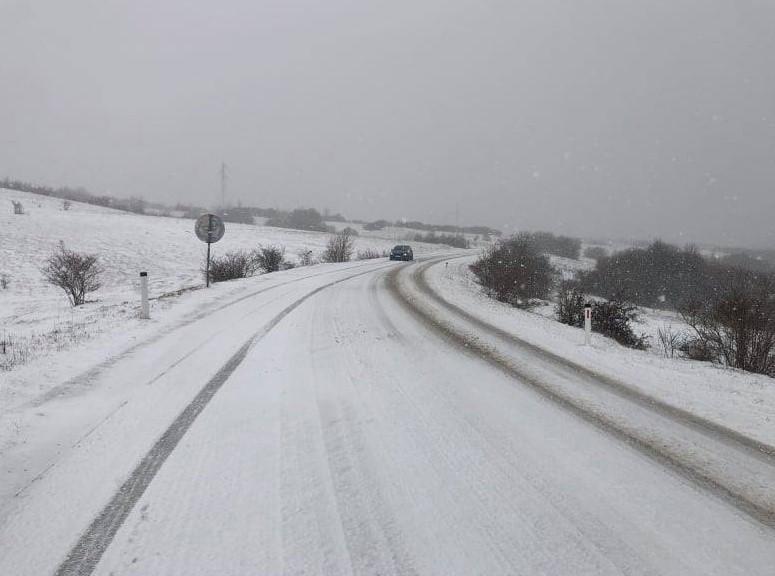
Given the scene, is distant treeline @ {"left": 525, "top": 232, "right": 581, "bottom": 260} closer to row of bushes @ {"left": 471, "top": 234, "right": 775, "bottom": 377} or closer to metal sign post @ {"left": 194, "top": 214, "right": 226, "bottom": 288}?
row of bushes @ {"left": 471, "top": 234, "right": 775, "bottom": 377}

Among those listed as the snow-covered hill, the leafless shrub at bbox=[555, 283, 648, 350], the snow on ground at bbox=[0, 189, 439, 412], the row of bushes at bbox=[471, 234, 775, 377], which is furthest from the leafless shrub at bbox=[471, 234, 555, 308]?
the snow-covered hill

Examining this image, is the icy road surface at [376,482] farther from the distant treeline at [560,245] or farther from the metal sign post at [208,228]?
the distant treeline at [560,245]

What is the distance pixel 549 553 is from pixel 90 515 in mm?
2693

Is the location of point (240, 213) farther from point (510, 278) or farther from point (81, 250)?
point (510, 278)

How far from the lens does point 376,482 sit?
3.08 m

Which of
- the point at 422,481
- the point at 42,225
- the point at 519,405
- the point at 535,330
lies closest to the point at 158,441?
the point at 422,481

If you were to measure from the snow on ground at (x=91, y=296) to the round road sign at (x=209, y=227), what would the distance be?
1913mm

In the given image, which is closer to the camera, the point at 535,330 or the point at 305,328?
the point at 305,328

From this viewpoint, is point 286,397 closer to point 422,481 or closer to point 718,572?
point 422,481

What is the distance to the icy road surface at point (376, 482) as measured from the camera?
7.70ft

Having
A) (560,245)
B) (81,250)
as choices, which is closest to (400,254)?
(81,250)

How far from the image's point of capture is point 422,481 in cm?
311

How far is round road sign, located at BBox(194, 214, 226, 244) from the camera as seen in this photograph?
14.1m

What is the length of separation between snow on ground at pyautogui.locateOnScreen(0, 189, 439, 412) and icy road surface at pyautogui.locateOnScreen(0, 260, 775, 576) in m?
0.94
